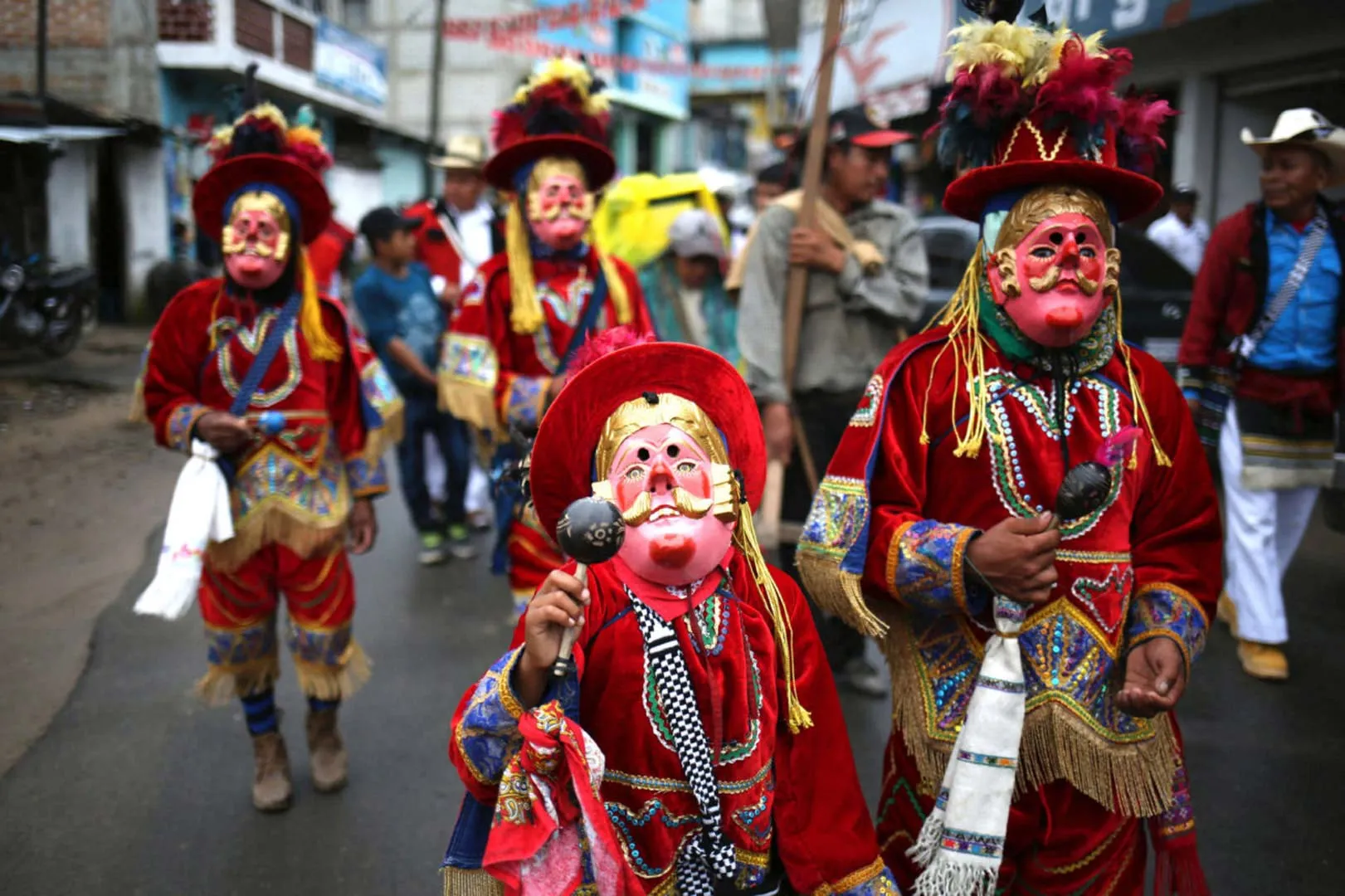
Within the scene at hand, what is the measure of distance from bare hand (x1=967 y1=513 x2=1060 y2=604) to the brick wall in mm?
3927

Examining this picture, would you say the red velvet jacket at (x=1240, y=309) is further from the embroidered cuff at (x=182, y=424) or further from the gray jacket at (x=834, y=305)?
the embroidered cuff at (x=182, y=424)

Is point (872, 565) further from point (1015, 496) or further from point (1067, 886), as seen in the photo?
point (1067, 886)

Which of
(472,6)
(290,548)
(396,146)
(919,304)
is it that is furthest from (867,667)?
(472,6)

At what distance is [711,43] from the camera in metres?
41.3

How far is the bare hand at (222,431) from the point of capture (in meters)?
3.89

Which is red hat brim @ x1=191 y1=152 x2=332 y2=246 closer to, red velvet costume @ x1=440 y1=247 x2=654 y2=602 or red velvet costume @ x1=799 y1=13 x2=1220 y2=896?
red velvet costume @ x1=440 y1=247 x2=654 y2=602

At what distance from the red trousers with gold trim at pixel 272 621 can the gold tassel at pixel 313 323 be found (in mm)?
675

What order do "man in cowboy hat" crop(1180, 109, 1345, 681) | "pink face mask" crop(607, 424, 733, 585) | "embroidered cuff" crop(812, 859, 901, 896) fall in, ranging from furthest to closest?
"man in cowboy hat" crop(1180, 109, 1345, 681), "embroidered cuff" crop(812, 859, 901, 896), "pink face mask" crop(607, 424, 733, 585)

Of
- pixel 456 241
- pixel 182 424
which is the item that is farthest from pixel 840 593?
pixel 456 241

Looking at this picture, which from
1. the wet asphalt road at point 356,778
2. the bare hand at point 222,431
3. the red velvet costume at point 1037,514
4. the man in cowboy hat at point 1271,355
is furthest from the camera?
the man in cowboy hat at point 1271,355

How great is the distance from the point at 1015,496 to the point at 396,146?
1067 inches

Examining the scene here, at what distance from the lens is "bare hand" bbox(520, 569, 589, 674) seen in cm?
200

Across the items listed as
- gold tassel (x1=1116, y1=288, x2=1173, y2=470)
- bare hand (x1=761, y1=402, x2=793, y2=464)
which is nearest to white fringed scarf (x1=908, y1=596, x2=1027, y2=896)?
gold tassel (x1=1116, y1=288, x2=1173, y2=470)

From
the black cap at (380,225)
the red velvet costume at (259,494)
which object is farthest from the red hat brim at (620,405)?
the black cap at (380,225)
